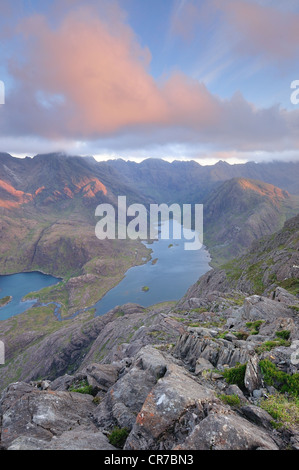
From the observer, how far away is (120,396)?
1758 centimetres

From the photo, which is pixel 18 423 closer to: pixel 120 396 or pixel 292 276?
pixel 120 396

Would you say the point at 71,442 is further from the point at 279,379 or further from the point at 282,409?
the point at 279,379

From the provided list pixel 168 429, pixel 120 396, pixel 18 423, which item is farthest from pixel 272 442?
pixel 18 423

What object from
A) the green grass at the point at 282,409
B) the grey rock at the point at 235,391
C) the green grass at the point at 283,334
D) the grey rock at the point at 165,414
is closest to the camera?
the grey rock at the point at 165,414

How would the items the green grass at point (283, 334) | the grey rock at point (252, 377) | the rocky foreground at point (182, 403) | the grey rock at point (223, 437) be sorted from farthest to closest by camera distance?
the green grass at point (283, 334) < the grey rock at point (252, 377) < the rocky foreground at point (182, 403) < the grey rock at point (223, 437)

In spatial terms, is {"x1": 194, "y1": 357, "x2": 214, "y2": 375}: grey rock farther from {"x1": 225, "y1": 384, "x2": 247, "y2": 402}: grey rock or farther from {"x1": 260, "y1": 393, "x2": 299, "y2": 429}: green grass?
{"x1": 260, "y1": 393, "x2": 299, "y2": 429}: green grass

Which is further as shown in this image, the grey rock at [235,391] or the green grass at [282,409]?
the grey rock at [235,391]

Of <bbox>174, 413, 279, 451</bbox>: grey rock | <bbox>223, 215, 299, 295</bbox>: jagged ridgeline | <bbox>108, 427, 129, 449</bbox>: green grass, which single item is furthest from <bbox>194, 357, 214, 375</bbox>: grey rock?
<bbox>223, 215, 299, 295</bbox>: jagged ridgeline

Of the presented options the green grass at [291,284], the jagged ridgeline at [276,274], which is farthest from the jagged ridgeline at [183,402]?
the jagged ridgeline at [276,274]

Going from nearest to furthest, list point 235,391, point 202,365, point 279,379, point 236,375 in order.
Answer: point 235,391 → point 279,379 → point 236,375 → point 202,365

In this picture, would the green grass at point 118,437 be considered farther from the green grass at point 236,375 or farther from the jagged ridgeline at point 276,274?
the jagged ridgeline at point 276,274

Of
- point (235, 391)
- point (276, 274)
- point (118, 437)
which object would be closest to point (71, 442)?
point (118, 437)

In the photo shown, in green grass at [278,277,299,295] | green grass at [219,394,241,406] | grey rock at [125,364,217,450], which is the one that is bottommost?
green grass at [278,277,299,295]
